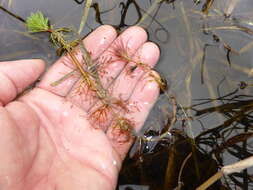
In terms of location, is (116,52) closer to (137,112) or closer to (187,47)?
(137,112)

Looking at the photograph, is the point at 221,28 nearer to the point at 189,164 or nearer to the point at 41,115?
the point at 189,164

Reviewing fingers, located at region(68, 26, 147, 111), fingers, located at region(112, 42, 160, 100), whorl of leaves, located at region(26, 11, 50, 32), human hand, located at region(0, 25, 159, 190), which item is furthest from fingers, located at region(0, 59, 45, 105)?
fingers, located at region(112, 42, 160, 100)

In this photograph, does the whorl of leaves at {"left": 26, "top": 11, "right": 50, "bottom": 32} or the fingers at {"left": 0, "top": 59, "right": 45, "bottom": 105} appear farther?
the whorl of leaves at {"left": 26, "top": 11, "right": 50, "bottom": 32}

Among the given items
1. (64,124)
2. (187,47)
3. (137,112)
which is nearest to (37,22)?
(64,124)

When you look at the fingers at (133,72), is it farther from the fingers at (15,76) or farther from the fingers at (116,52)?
the fingers at (15,76)

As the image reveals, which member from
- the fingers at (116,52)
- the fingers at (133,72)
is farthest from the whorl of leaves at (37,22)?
the fingers at (133,72)

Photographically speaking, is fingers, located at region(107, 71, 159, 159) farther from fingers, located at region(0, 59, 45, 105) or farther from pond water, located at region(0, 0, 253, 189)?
fingers, located at region(0, 59, 45, 105)

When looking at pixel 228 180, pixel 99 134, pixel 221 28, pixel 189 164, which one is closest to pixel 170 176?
pixel 189 164
